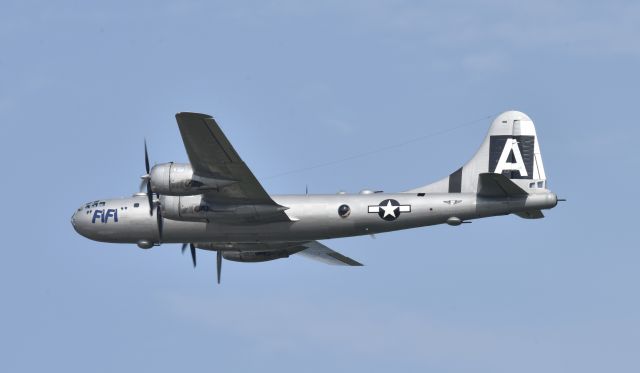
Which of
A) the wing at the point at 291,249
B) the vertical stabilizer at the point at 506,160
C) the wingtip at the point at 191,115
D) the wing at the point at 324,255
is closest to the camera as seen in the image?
the wingtip at the point at 191,115

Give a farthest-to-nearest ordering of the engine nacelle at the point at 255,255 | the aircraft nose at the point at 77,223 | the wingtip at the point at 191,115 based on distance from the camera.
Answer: the engine nacelle at the point at 255,255 < the aircraft nose at the point at 77,223 < the wingtip at the point at 191,115

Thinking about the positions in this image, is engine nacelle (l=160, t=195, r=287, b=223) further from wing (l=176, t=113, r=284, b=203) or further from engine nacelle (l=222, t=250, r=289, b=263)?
engine nacelle (l=222, t=250, r=289, b=263)

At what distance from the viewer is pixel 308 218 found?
6175 cm

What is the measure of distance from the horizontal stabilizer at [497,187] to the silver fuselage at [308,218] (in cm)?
24

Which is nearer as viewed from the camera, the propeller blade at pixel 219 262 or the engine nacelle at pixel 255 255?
the engine nacelle at pixel 255 255

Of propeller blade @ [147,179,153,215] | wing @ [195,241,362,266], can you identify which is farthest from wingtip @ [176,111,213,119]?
wing @ [195,241,362,266]

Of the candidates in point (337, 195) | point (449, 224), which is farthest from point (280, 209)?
point (449, 224)

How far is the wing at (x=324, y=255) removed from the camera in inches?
2815

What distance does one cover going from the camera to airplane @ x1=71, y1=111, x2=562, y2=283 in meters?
58.9

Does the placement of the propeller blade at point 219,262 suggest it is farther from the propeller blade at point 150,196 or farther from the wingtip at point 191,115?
the wingtip at point 191,115

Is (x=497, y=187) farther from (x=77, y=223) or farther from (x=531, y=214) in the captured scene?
(x=77, y=223)

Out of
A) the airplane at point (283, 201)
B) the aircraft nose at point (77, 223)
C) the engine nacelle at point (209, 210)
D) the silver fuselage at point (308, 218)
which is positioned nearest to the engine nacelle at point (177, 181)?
the airplane at point (283, 201)

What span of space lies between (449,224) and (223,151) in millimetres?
10460

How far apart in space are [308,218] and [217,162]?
17.1ft
